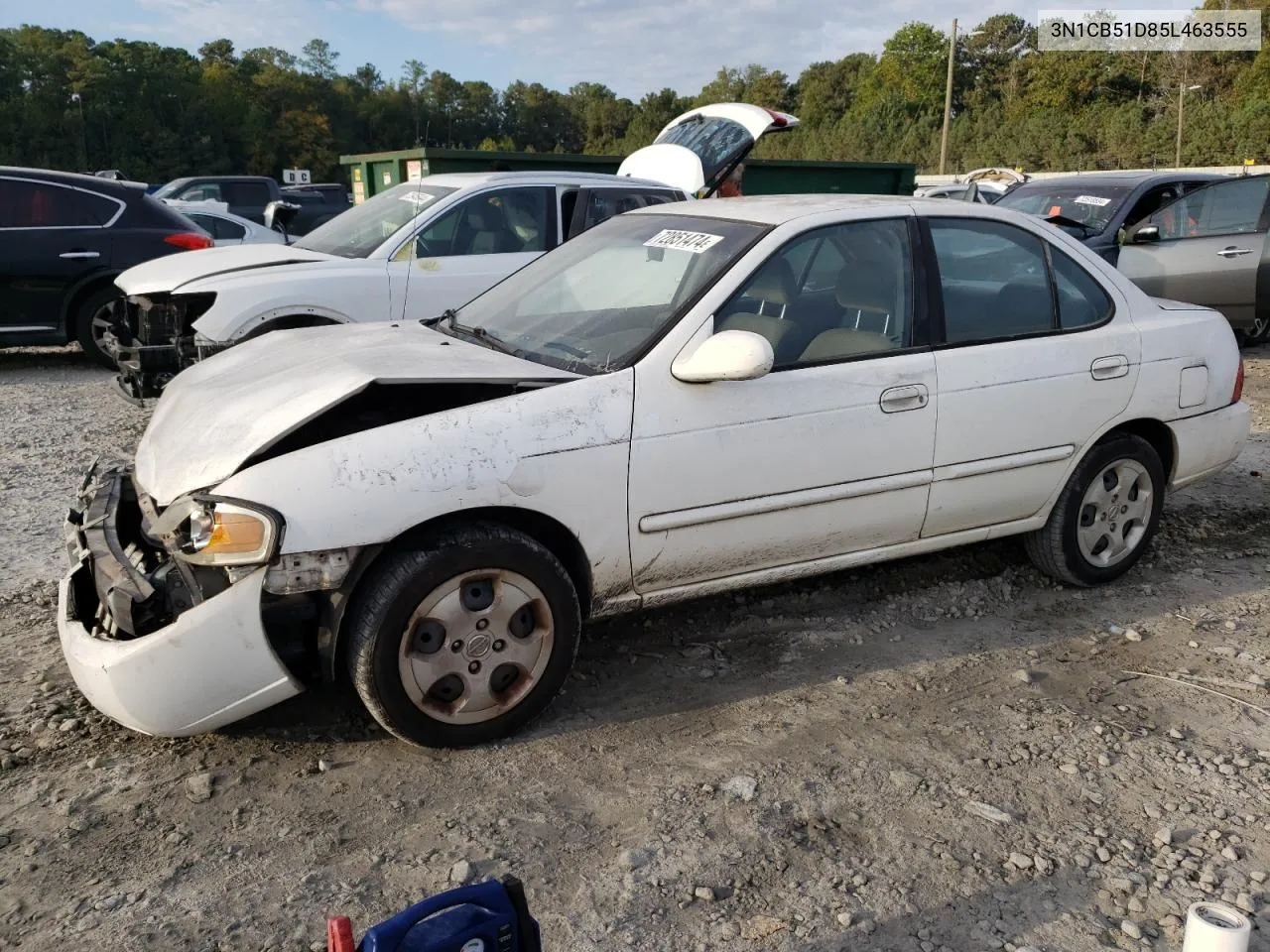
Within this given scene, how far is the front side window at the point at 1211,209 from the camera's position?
955 cm

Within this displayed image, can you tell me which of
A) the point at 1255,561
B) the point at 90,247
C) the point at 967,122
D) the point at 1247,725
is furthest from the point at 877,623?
the point at 967,122

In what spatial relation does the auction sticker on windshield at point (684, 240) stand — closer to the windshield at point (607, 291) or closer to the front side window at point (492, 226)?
the windshield at point (607, 291)

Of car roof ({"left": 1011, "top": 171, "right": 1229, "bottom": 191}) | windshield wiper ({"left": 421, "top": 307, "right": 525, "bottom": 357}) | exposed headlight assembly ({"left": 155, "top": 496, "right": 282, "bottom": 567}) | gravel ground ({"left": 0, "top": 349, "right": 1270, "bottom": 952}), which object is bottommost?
gravel ground ({"left": 0, "top": 349, "right": 1270, "bottom": 952})

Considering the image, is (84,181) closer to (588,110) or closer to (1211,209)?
(1211,209)

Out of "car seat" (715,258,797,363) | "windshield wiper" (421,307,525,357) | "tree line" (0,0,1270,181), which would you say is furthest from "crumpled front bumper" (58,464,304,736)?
"tree line" (0,0,1270,181)

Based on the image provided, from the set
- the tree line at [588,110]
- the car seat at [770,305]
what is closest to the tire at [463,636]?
the car seat at [770,305]

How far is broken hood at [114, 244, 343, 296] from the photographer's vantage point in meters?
6.66

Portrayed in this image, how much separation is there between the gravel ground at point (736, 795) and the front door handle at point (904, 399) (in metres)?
0.92

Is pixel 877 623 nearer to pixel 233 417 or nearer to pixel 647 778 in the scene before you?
pixel 647 778

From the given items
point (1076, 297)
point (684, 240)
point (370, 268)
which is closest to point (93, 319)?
point (370, 268)

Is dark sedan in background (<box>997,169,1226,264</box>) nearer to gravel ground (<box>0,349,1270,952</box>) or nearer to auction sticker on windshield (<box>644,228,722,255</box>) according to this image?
gravel ground (<box>0,349,1270,952</box>)

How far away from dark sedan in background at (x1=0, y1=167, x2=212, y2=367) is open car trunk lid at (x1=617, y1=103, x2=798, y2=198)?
3.91 metres

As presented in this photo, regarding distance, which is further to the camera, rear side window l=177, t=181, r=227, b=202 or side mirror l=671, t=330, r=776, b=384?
rear side window l=177, t=181, r=227, b=202

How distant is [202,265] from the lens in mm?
6965
